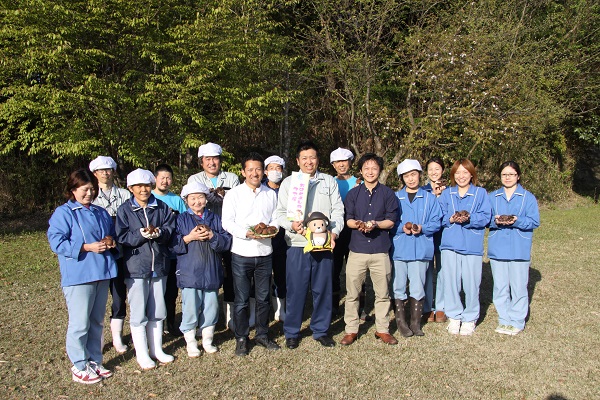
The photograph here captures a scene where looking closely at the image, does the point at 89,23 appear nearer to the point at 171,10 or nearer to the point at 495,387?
the point at 171,10

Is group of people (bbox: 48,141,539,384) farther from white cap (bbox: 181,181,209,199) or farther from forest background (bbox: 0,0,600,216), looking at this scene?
forest background (bbox: 0,0,600,216)

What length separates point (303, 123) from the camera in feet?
53.1

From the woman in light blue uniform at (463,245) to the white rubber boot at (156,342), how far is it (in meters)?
3.14

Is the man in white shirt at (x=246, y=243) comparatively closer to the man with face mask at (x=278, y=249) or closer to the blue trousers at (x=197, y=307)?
the blue trousers at (x=197, y=307)

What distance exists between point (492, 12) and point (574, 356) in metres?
13.5

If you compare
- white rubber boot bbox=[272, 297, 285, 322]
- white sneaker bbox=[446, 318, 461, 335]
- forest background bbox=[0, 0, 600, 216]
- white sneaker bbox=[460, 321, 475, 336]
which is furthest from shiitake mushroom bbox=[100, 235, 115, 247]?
forest background bbox=[0, 0, 600, 216]

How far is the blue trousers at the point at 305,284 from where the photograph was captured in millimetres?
5168

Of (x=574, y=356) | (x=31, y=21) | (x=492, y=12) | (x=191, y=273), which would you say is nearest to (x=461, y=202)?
(x=574, y=356)

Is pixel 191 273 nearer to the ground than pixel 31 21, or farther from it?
nearer to the ground

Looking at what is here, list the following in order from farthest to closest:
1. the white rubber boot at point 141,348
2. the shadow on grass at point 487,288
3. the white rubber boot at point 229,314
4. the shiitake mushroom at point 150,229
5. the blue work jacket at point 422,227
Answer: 1. the shadow on grass at point 487,288
2. the white rubber boot at point 229,314
3. the blue work jacket at point 422,227
4. the white rubber boot at point 141,348
5. the shiitake mushroom at point 150,229

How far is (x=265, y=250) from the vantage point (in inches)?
198

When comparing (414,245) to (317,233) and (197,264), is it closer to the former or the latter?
(317,233)

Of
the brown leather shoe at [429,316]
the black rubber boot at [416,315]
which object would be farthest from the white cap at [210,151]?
the brown leather shoe at [429,316]

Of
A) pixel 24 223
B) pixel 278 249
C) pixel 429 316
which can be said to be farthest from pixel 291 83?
pixel 429 316
